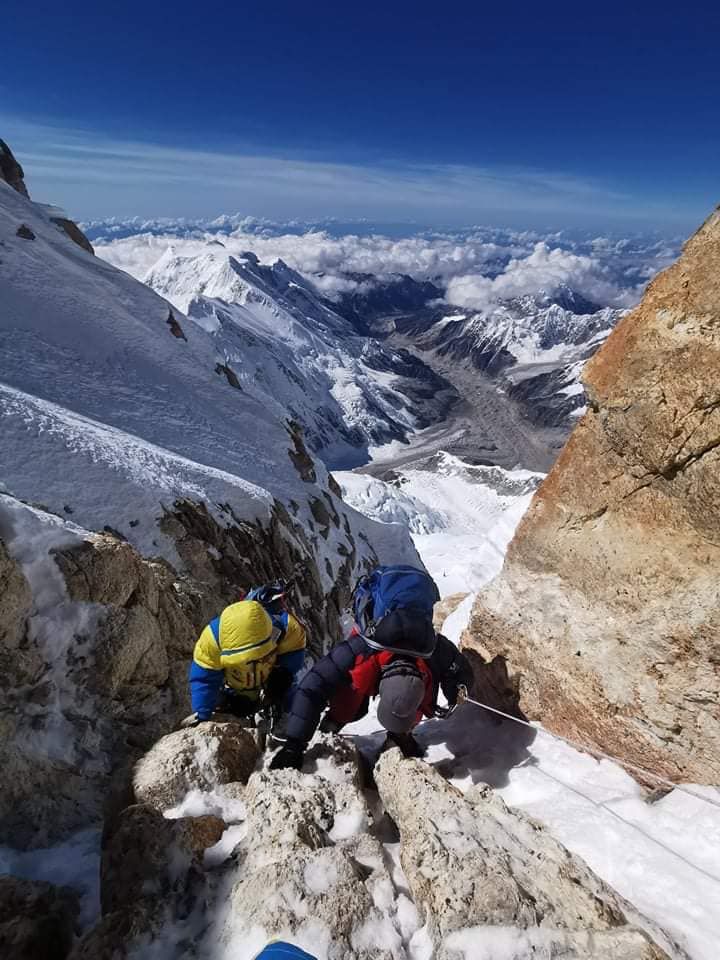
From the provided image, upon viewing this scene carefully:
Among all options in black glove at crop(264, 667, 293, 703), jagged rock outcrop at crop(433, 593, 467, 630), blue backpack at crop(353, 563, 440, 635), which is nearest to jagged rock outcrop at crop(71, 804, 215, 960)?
black glove at crop(264, 667, 293, 703)

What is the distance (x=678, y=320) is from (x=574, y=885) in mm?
5952

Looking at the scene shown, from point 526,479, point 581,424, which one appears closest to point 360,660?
point 581,424

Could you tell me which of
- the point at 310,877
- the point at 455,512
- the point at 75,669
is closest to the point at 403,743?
the point at 310,877

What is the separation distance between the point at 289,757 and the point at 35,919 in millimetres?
2746

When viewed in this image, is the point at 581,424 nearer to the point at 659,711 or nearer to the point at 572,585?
the point at 572,585

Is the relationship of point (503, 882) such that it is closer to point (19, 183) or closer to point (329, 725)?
point (329, 725)

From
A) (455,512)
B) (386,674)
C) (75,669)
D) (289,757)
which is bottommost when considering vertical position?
(455,512)

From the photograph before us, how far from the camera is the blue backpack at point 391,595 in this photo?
7.33m

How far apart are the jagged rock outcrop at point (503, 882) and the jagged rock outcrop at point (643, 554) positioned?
7.31 feet

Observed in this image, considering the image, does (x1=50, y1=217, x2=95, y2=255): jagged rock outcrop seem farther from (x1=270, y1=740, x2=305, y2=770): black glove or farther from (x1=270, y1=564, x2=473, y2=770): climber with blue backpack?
(x1=270, y1=740, x2=305, y2=770): black glove

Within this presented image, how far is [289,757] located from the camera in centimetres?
652

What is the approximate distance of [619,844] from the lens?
5324mm

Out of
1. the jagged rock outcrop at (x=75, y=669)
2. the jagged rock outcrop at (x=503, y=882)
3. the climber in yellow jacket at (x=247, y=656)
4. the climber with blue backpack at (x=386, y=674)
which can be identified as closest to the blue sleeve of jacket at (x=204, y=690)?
the climber in yellow jacket at (x=247, y=656)

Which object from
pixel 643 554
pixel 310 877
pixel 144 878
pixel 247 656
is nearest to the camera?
pixel 310 877
